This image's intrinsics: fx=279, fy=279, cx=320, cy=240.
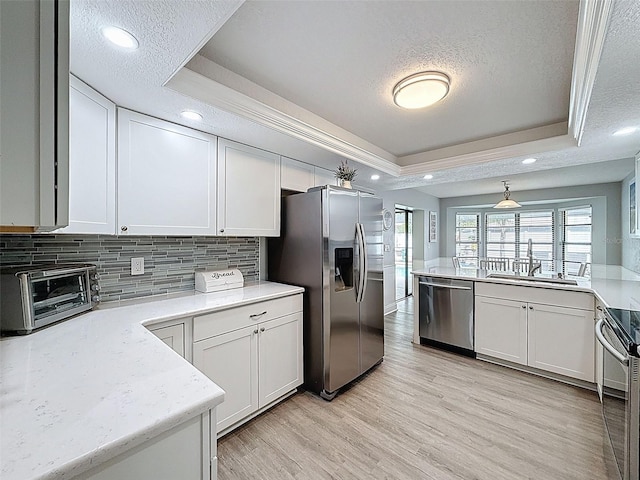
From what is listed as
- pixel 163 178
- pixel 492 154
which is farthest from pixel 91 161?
pixel 492 154

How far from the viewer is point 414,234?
6.16 m

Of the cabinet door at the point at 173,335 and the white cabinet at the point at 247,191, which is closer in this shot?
the cabinet door at the point at 173,335

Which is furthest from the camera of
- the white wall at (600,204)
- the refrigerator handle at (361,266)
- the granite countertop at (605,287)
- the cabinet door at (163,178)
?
the white wall at (600,204)

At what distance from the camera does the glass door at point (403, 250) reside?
569 centimetres

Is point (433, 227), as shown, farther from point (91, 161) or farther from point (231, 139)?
point (91, 161)

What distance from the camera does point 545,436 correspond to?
1907 millimetres

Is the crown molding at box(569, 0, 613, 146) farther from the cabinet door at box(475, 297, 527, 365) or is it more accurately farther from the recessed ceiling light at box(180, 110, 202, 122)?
the recessed ceiling light at box(180, 110, 202, 122)

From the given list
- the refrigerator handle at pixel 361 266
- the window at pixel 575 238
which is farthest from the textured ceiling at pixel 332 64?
the window at pixel 575 238

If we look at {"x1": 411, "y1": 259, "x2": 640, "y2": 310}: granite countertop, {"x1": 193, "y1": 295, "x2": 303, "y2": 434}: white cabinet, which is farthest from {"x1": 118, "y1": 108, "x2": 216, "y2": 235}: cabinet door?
{"x1": 411, "y1": 259, "x2": 640, "y2": 310}: granite countertop

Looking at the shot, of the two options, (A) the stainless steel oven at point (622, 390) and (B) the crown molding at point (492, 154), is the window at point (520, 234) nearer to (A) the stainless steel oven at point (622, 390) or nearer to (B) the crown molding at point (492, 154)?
(B) the crown molding at point (492, 154)

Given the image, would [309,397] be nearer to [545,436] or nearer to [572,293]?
[545,436]

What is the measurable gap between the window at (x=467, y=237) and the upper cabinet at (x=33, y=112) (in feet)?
23.8

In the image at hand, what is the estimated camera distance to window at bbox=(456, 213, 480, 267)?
6.62 meters

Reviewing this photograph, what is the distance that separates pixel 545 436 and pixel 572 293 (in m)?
1.30
